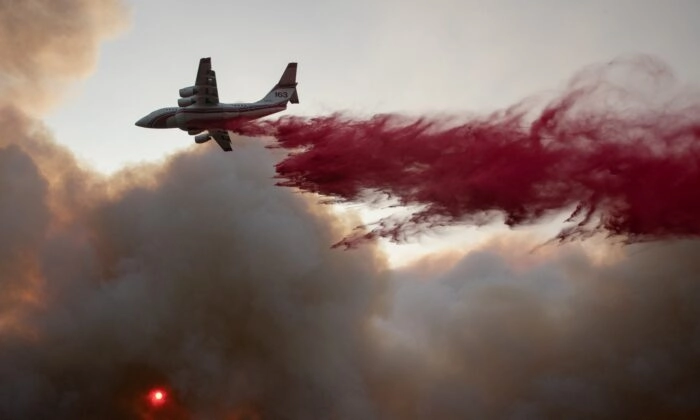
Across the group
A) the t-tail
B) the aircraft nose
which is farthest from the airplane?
the aircraft nose

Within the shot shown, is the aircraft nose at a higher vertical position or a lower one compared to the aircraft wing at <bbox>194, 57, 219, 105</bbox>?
higher

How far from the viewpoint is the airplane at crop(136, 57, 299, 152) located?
49.2m

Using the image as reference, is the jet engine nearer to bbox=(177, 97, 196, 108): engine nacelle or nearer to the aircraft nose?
bbox=(177, 97, 196, 108): engine nacelle

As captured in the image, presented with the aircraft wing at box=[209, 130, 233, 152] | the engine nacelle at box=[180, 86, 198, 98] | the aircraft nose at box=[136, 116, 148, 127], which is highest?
the aircraft nose at box=[136, 116, 148, 127]

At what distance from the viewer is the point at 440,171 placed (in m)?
41.1

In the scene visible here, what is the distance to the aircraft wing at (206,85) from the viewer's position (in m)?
48.8

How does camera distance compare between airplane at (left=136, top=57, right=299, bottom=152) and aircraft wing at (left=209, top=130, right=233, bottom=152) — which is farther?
aircraft wing at (left=209, top=130, right=233, bottom=152)

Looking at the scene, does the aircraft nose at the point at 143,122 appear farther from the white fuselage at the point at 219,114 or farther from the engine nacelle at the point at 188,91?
the engine nacelle at the point at 188,91

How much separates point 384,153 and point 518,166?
340 inches

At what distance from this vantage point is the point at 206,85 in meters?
49.4

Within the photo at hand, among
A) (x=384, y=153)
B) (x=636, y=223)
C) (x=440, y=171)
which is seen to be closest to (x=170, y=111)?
(x=384, y=153)

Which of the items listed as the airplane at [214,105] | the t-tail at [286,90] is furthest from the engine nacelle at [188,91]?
the t-tail at [286,90]

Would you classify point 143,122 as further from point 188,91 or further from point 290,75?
point 290,75

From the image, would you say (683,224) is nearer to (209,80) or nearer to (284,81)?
(284,81)
